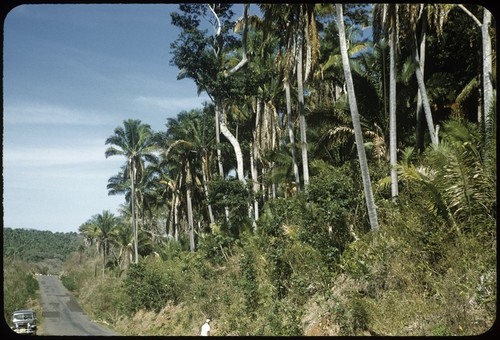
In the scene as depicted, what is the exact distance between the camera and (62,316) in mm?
44000

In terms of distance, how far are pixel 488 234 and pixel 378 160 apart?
10.7 m

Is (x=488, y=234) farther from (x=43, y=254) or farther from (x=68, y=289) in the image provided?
(x=43, y=254)

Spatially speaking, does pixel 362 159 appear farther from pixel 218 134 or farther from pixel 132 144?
pixel 132 144

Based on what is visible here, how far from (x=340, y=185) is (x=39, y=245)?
127629 mm

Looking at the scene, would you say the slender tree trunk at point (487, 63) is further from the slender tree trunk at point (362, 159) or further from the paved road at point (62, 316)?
the paved road at point (62, 316)

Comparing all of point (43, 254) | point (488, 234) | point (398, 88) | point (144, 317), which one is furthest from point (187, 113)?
point (43, 254)

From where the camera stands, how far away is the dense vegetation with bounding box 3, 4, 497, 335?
9547 millimetres

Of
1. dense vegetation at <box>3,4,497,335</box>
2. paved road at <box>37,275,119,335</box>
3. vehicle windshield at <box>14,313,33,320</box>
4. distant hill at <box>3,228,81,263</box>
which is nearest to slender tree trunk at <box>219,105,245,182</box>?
dense vegetation at <box>3,4,497,335</box>

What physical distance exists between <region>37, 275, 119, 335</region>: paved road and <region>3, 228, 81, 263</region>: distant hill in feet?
109

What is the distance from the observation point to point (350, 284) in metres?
12.5

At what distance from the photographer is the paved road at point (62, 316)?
31.4m

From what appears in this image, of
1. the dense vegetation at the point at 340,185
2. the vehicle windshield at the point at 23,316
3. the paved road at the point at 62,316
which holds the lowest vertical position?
the paved road at the point at 62,316

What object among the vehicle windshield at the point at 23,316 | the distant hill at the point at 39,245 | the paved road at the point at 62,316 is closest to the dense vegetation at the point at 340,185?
the paved road at the point at 62,316

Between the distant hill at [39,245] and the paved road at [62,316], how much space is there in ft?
109
